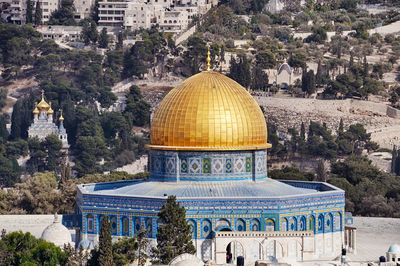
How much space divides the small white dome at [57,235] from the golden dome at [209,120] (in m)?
4.03

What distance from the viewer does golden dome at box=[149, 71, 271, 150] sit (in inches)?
1698

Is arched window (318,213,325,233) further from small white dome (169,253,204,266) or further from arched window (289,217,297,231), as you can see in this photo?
small white dome (169,253,204,266)

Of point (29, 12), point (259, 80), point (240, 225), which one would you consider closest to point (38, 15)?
point (29, 12)

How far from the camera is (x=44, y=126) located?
288ft

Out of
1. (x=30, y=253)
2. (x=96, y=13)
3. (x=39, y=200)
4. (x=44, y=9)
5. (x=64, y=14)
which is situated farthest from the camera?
(x=44, y=9)

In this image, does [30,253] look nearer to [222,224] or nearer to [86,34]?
[222,224]

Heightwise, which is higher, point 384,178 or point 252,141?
point 252,141

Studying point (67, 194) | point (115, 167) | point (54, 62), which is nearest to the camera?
point (67, 194)

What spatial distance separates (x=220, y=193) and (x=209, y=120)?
2540mm

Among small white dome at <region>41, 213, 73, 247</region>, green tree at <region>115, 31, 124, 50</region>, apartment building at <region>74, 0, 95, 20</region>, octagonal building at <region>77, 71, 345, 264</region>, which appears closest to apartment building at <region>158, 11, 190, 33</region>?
green tree at <region>115, 31, 124, 50</region>

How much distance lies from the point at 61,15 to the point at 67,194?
83.0m

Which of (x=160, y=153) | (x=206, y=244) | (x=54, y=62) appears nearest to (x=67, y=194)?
(x=160, y=153)

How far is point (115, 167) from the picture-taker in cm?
8325

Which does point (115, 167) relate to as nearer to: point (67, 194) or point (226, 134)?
point (67, 194)
